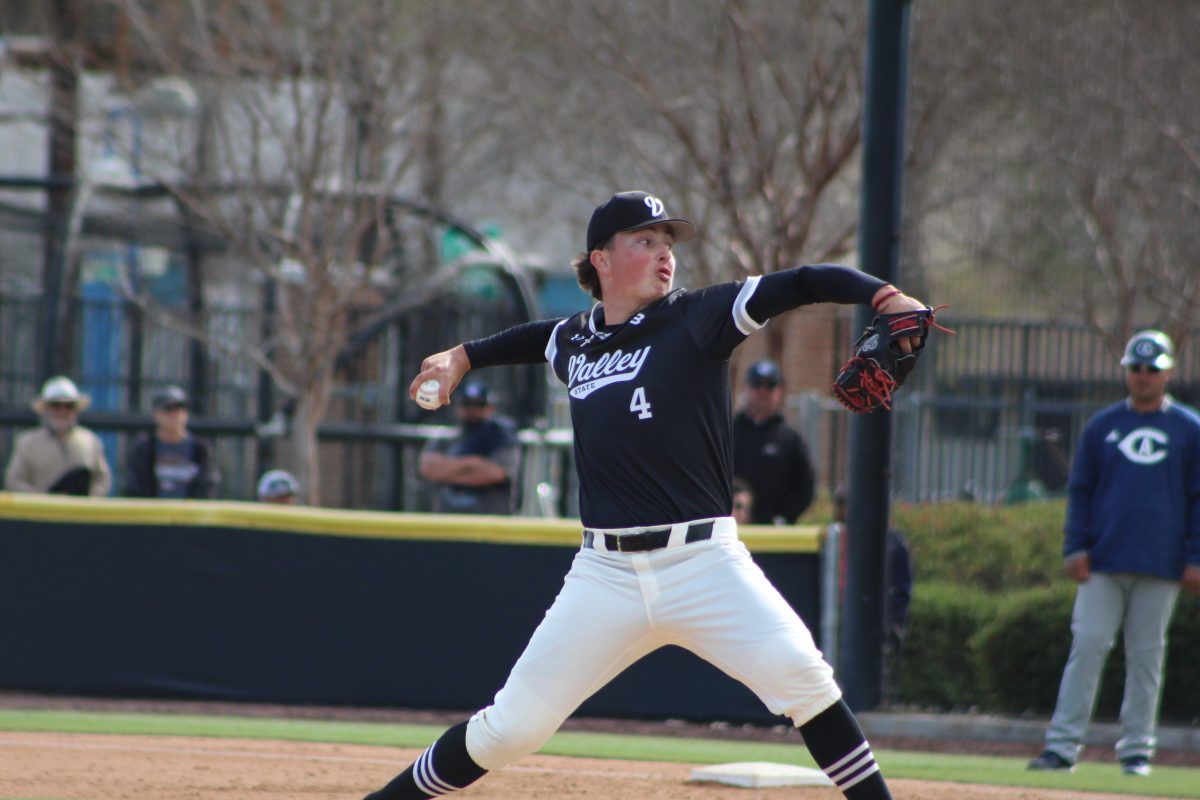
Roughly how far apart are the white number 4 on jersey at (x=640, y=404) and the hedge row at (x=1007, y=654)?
5204 millimetres

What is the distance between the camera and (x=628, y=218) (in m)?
4.95

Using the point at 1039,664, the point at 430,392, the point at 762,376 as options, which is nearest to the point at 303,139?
the point at 762,376

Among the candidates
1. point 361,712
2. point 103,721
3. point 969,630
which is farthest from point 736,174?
point 103,721

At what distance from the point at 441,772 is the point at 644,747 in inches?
139

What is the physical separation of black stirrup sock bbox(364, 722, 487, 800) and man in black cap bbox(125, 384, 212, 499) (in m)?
6.53

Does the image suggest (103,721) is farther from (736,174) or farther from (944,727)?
(736,174)

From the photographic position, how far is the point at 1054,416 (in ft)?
49.8

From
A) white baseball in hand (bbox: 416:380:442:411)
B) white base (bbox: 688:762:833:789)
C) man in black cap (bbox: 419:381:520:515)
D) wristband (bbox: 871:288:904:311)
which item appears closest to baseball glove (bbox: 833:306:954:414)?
wristband (bbox: 871:288:904:311)

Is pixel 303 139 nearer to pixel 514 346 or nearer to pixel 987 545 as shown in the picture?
pixel 987 545

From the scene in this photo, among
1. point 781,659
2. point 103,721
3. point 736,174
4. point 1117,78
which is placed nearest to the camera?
point 781,659

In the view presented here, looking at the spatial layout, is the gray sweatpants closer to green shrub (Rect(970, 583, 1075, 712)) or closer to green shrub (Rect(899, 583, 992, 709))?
green shrub (Rect(970, 583, 1075, 712))

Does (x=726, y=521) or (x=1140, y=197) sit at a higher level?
(x=1140, y=197)

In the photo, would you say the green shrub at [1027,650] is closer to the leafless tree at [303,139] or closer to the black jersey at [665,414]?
the black jersey at [665,414]

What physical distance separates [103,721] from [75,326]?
7.74 m
